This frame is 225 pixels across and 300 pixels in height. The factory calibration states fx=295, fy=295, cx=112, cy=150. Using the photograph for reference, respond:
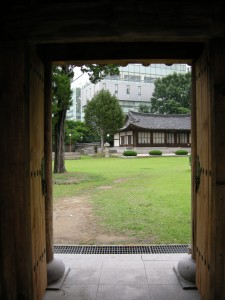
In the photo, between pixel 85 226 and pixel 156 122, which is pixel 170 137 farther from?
pixel 85 226

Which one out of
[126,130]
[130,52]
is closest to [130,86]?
[126,130]

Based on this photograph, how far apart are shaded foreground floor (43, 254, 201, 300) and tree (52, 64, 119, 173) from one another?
10.7m

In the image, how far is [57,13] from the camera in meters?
2.50

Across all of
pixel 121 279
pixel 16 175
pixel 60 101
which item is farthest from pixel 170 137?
pixel 16 175

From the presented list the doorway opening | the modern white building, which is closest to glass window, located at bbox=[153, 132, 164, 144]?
the modern white building

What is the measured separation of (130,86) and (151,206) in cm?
5289

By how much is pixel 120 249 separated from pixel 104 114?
2925 centimetres

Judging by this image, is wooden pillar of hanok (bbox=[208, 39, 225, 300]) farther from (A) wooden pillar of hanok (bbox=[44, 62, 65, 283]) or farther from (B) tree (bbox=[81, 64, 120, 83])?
(B) tree (bbox=[81, 64, 120, 83])

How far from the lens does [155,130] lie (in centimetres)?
4044

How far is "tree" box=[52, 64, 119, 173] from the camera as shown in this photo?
14.1m

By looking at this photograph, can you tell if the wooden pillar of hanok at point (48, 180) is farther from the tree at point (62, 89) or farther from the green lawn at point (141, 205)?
the tree at point (62, 89)

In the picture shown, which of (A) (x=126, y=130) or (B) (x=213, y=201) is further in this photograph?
(A) (x=126, y=130)

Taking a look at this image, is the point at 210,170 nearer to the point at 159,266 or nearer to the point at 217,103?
the point at 217,103

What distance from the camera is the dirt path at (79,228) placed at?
5238mm
